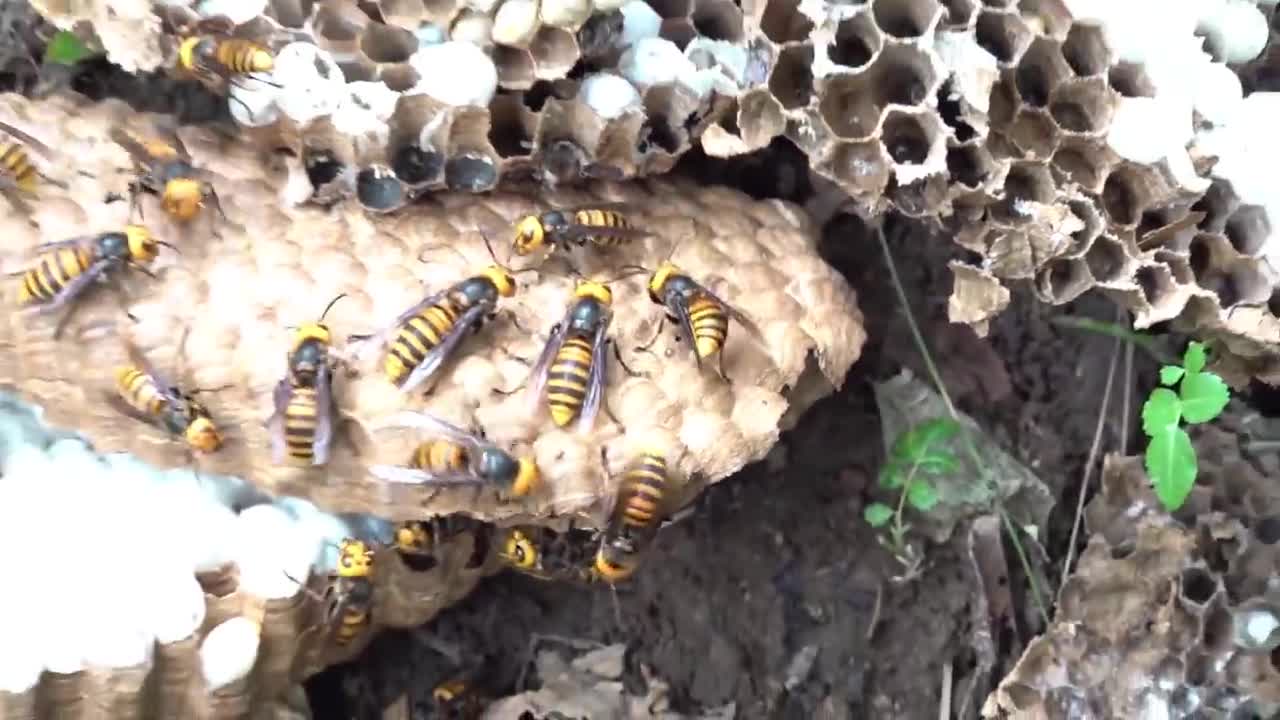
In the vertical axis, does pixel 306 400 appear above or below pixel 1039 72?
below

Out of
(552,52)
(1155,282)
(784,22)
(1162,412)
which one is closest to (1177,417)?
(1162,412)

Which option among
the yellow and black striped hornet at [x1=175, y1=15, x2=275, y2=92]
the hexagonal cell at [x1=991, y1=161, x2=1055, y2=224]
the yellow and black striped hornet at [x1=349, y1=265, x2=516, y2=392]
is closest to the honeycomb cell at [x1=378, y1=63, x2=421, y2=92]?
the yellow and black striped hornet at [x1=175, y1=15, x2=275, y2=92]

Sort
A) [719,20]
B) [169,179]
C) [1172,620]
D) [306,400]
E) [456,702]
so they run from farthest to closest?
[456,702] → [1172,620] → [719,20] → [169,179] → [306,400]

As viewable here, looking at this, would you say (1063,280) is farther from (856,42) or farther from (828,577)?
(828,577)

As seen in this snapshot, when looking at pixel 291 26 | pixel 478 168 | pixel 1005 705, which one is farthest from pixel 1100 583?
pixel 291 26

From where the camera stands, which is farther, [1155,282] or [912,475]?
[912,475]

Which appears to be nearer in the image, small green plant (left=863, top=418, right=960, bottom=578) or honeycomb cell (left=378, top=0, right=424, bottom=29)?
honeycomb cell (left=378, top=0, right=424, bottom=29)

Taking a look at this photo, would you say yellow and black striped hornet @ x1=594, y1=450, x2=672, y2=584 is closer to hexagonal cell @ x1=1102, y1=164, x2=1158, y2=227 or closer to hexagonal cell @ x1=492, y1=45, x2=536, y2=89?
hexagonal cell @ x1=492, y1=45, x2=536, y2=89
